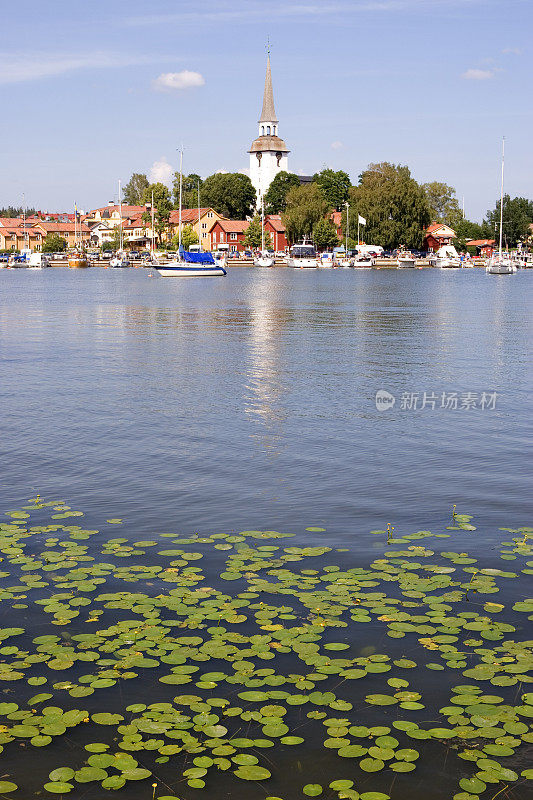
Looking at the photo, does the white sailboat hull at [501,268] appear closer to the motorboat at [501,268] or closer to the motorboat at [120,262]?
the motorboat at [501,268]

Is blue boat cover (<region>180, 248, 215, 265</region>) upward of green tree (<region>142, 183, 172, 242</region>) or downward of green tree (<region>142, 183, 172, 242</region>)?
downward

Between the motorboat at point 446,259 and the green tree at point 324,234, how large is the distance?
23074 mm

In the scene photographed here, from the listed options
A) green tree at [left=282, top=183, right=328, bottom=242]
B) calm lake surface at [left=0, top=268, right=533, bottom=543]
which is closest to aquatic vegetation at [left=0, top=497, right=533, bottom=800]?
calm lake surface at [left=0, top=268, right=533, bottom=543]

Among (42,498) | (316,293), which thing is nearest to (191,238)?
(316,293)

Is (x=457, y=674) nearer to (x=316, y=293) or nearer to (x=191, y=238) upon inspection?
(x=316, y=293)

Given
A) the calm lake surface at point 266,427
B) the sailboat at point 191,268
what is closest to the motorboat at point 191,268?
the sailboat at point 191,268

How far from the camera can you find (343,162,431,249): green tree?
160 meters

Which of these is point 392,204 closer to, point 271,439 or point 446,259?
point 446,259

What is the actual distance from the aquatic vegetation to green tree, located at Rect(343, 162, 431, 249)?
155338 mm

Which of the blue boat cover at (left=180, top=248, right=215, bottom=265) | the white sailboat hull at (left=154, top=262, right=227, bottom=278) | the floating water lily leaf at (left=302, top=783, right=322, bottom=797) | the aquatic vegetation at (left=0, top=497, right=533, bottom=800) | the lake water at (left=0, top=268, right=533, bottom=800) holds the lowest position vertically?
the floating water lily leaf at (left=302, top=783, right=322, bottom=797)

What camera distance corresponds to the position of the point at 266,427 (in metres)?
18.3

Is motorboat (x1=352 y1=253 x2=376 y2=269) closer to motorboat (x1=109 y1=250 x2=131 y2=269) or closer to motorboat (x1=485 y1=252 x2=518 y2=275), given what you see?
motorboat (x1=485 y1=252 x2=518 y2=275)

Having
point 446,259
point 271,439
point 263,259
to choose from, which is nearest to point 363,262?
point 263,259

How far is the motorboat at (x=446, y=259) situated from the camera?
603 ft
